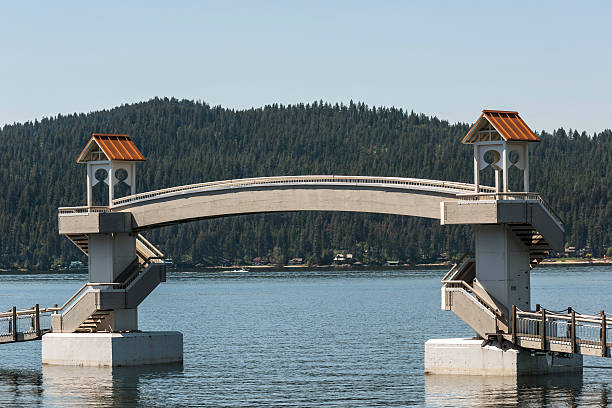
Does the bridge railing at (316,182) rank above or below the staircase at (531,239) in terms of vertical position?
above

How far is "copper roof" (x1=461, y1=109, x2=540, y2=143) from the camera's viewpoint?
45.8 meters

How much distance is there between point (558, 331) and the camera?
45.4 meters

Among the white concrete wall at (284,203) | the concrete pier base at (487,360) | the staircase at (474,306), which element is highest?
the white concrete wall at (284,203)

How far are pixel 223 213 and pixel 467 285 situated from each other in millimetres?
11403

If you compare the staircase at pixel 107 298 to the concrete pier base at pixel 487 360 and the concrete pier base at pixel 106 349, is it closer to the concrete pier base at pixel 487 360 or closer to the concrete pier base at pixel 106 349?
the concrete pier base at pixel 106 349

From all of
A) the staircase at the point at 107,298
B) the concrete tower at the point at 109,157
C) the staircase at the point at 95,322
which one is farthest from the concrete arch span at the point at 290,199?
the staircase at the point at 95,322

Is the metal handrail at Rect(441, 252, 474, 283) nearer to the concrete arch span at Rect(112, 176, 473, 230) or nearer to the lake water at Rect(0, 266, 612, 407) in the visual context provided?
the concrete arch span at Rect(112, 176, 473, 230)

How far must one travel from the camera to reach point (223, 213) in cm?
5131

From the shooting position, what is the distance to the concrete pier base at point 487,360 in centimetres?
4556

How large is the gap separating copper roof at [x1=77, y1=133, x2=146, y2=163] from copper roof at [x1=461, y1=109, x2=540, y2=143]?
1562 cm

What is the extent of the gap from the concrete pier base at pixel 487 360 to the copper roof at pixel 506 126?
8.08 metres

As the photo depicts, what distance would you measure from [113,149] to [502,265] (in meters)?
18.7

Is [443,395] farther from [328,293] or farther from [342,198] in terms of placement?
[328,293]

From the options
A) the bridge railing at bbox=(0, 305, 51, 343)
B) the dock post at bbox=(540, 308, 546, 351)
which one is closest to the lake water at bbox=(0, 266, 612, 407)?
the dock post at bbox=(540, 308, 546, 351)
